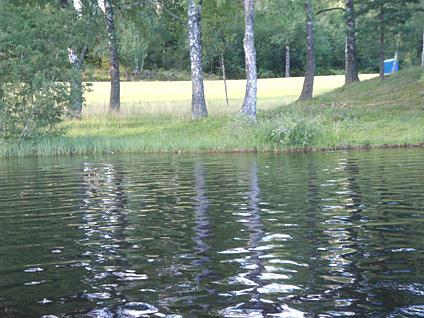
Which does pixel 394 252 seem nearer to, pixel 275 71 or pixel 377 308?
pixel 377 308

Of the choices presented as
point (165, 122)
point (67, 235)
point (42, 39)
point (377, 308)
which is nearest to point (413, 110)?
point (165, 122)

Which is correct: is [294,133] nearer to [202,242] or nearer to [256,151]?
[256,151]

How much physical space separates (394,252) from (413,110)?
2419cm

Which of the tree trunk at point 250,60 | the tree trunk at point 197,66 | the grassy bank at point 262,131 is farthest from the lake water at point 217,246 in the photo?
the tree trunk at point 197,66

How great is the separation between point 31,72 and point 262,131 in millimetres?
11166

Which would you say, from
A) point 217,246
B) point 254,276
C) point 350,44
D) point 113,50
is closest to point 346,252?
point 254,276

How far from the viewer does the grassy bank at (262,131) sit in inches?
1005

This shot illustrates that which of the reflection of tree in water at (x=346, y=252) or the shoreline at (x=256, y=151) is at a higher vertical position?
the reflection of tree in water at (x=346, y=252)

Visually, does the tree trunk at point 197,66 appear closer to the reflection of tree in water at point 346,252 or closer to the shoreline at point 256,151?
the shoreline at point 256,151

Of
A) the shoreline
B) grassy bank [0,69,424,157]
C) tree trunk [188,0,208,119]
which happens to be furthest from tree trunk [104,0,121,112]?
the shoreline

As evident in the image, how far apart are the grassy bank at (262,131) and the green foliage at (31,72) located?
1.16m

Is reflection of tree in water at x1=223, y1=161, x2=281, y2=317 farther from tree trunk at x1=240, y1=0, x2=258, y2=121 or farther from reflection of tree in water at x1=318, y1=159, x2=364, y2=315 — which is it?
tree trunk at x1=240, y1=0, x2=258, y2=121

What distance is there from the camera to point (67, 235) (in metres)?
9.40

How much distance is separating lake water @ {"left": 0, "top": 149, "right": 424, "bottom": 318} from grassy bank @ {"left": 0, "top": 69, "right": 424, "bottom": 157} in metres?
9.24
